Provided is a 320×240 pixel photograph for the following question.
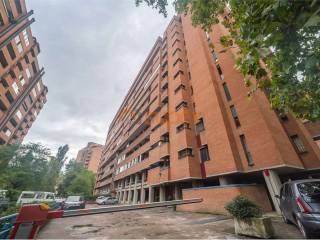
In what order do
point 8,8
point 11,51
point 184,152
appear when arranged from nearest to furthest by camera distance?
point 184,152
point 8,8
point 11,51

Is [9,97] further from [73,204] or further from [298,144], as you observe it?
[298,144]

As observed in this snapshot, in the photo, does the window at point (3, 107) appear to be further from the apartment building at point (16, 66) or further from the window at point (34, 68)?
the window at point (34, 68)

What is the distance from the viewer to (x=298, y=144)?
14359 mm

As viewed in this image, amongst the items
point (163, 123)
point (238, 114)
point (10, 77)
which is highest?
point (10, 77)

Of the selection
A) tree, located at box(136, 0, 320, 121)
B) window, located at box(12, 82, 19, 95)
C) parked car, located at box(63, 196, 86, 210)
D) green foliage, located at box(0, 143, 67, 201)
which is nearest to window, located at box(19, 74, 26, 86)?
window, located at box(12, 82, 19, 95)

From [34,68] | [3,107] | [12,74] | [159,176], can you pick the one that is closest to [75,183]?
[3,107]

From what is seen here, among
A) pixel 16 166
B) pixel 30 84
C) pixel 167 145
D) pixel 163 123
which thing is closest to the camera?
pixel 167 145

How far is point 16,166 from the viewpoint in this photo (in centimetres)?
2864

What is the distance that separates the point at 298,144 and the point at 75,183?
5388 cm

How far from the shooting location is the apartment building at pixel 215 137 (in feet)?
41.1

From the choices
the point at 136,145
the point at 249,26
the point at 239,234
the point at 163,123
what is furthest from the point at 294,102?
the point at 136,145

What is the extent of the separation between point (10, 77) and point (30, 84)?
6799 millimetres

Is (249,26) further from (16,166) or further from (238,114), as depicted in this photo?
(16,166)

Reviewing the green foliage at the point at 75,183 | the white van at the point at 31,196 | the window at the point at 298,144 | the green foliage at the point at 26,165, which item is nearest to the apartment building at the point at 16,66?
the green foliage at the point at 26,165
